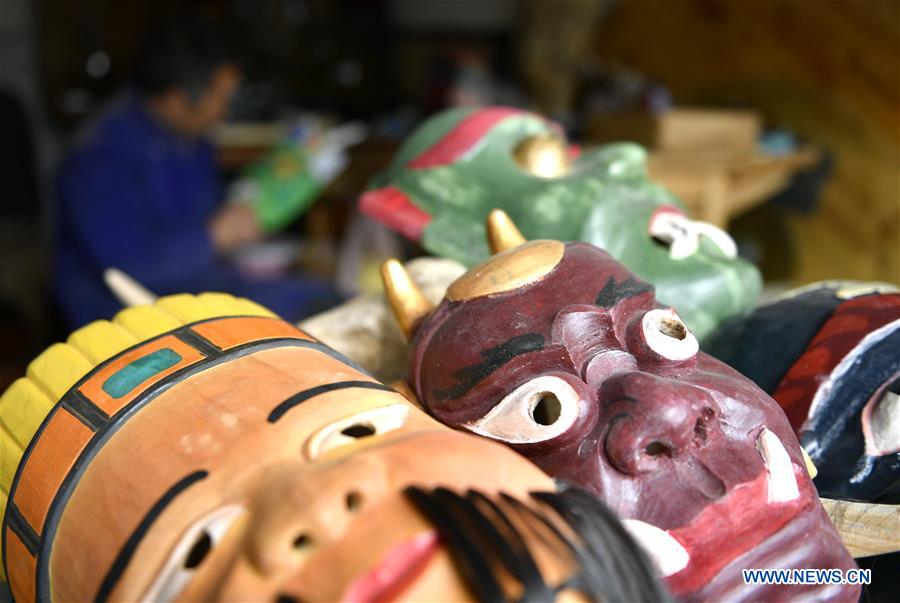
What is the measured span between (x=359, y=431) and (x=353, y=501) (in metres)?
0.08

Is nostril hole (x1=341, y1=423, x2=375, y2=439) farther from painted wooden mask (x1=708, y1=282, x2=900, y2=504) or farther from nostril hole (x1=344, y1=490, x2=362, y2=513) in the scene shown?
painted wooden mask (x1=708, y1=282, x2=900, y2=504)

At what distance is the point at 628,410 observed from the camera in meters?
0.46

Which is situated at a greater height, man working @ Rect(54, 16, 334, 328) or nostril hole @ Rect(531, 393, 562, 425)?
nostril hole @ Rect(531, 393, 562, 425)

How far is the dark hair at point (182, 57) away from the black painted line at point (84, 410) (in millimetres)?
1383

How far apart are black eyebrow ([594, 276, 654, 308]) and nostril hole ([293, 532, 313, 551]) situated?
22 cm

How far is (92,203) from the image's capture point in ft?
5.47

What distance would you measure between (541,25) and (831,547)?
9.58 ft

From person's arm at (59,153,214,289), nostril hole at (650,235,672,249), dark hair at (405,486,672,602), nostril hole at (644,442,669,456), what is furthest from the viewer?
person's arm at (59,153,214,289)

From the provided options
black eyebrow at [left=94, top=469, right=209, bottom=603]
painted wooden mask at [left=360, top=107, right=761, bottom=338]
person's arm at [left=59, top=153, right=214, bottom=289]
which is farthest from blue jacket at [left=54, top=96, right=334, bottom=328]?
black eyebrow at [left=94, top=469, right=209, bottom=603]

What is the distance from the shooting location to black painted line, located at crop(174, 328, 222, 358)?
518mm

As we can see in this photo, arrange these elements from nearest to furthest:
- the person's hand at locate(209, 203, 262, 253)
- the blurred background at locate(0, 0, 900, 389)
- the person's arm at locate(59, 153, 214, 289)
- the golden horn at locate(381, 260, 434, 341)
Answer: the golden horn at locate(381, 260, 434, 341) → the person's arm at locate(59, 153, 214, 289) → the person's hand at locate(209, 203, 262, 253) → the blurred background at locate(0, 0, 900, 389)

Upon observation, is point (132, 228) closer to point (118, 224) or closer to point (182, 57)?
point (118, 224)

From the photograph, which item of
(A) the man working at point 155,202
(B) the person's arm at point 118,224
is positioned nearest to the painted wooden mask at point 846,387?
(A) the man working at point 155,202

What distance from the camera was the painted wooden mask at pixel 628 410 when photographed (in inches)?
17.8
